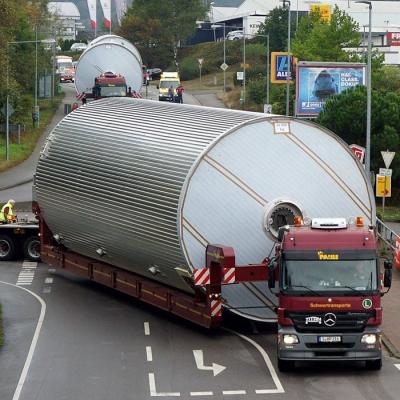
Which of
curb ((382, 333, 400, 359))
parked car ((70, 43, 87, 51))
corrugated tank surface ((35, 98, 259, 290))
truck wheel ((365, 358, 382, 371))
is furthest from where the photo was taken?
parked car ((70, 43, 87, 51))

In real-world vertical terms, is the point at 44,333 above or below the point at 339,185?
below

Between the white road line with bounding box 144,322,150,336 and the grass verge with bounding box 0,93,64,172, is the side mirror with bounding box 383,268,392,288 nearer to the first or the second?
the white road line with bounding box 144,322,150,336

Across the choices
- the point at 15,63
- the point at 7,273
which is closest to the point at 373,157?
the point at 7,273

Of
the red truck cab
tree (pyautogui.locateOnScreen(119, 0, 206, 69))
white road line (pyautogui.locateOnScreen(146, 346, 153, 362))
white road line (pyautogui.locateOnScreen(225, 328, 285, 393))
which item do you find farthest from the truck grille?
tree (pyautogui.locateOnScreen(119, 0, 206, 69))

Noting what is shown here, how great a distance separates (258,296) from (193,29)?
108m

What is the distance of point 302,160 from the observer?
25406 mm

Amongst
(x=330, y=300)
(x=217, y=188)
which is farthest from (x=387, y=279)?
(x=217, y=188)

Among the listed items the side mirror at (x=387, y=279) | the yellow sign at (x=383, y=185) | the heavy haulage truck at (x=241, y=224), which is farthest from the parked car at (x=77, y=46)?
the side mirror at (x=387, y=279)

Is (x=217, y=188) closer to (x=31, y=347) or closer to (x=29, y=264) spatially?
(x=31, y=347)

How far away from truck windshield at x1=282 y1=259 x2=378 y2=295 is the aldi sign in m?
92.3

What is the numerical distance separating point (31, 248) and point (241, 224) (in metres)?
12.5

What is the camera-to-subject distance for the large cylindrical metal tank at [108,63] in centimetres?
6812

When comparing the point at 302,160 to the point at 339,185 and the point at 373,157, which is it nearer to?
the point at 339,185

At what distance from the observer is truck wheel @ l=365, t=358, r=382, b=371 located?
2236 cm
